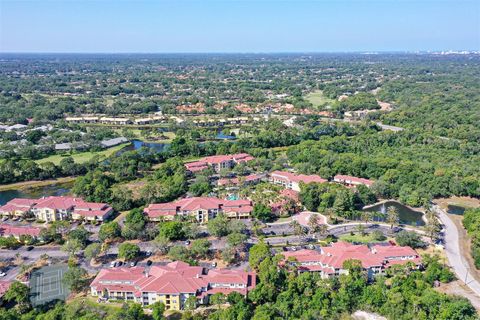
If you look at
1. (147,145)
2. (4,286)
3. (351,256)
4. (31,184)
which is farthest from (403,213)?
(31,184)

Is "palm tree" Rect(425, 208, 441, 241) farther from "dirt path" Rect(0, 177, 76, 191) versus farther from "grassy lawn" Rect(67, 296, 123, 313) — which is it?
"dirt path" Rect(0, 177, 76, 191)

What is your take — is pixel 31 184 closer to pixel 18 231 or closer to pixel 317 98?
pixel 18 231

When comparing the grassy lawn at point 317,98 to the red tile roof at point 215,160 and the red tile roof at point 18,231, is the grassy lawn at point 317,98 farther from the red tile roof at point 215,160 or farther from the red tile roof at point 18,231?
the red tile roof at point 18,231

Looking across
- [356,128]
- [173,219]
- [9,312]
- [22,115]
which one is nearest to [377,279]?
[173,219]

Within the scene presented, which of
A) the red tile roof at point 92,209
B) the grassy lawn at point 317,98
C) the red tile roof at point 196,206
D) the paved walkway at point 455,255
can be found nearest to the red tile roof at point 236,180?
the red tile roof at point 196,206

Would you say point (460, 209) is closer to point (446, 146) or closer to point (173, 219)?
point (446, 146)
